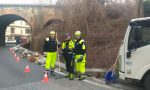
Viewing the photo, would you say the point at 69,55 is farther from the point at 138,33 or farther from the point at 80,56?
the point at 138,33

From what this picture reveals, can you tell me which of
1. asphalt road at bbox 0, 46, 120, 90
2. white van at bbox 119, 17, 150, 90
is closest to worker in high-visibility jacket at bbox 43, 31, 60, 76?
asphalt road at bbox 0, 46, 120, 90

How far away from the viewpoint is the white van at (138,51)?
881 cm

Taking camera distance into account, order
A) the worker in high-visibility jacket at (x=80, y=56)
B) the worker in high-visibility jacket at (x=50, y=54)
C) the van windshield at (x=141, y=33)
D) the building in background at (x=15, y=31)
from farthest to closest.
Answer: the building in background at (x=15, y=31) < the worker in high-visibility jacket at (x=50, y=54) < the worker in high-visibility jacket at (x=80, y=56) < the van windshield at (x=141, y=33)

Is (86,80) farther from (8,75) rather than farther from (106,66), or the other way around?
(8,75)

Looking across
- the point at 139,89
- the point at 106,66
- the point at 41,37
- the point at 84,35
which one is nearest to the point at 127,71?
the point at 139,89

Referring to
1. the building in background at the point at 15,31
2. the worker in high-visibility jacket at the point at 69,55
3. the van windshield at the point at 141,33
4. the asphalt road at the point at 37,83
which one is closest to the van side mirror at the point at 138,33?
the van windshield at the point at 141,33

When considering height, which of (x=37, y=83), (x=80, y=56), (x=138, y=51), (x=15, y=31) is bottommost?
(x=37, y=83)

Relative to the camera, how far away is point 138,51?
895 cm

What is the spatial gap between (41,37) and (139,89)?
51.3ft

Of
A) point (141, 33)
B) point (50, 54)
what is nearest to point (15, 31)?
point (50, 54)

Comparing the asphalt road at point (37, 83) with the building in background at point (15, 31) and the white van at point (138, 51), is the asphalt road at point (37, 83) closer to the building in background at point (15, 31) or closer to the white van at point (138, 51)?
the white van at point (138, 51)

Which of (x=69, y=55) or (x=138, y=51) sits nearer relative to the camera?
(x=138, y=51)

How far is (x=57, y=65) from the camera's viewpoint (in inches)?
626

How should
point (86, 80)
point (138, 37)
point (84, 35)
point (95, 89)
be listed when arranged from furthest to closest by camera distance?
point (84, 35) < point (86, 80) < point (95, 89) < point (138, 37)
